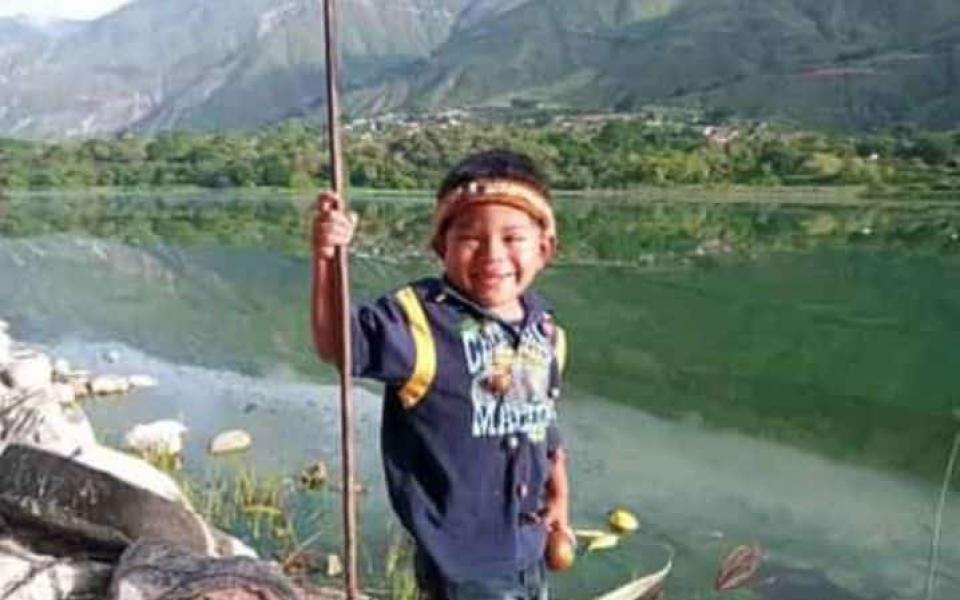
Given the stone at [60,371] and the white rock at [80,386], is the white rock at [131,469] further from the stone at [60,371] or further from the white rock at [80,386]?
the stone at [60,371]

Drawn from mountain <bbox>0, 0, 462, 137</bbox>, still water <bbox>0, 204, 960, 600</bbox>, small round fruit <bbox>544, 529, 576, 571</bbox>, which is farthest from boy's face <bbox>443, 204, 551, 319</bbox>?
mountain <bbox>0, 0, 462, 137</bbox>

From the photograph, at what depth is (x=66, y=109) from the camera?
7264 inches

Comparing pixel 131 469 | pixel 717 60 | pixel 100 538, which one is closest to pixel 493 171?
pixel 100 538

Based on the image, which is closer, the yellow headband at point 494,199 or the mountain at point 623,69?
the yellow headband at point 494,199

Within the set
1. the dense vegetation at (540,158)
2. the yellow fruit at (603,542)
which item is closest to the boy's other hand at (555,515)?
the yellow fruit at (603,542)

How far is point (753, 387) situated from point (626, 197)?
95.3 ft

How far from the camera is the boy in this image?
210 centimetres

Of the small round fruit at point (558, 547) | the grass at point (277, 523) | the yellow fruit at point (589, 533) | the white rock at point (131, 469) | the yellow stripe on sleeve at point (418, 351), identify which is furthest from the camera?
the yellow fruit at point (589, 533)

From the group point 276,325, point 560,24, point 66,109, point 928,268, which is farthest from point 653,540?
point 66,109

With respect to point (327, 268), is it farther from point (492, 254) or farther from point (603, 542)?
point (603, 542)

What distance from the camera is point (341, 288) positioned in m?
1.90

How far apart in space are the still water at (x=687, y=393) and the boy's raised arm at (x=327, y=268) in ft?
14.2

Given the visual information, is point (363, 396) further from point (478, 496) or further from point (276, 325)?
point (478, 496)

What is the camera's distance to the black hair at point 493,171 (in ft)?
7.08
